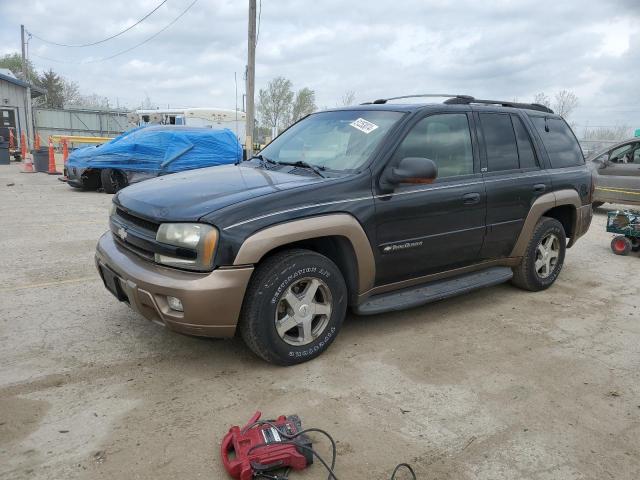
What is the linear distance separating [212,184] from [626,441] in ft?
9.58

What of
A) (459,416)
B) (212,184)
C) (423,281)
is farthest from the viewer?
(423,281)

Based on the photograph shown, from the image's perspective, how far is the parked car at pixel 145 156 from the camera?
11445mm

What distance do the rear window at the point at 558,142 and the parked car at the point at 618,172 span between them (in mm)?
5748

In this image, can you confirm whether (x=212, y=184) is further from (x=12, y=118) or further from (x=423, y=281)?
(x=12, y=118)

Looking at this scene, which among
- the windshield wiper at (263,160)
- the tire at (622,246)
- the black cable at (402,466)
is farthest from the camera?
the tire at (622,246)

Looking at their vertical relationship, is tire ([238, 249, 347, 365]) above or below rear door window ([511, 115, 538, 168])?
below

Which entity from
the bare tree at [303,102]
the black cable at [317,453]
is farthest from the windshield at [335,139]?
the bare tree at [303,102]

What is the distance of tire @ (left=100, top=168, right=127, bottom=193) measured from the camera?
1173 centimetres

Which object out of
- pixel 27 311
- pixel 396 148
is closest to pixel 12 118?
pixel 27 311

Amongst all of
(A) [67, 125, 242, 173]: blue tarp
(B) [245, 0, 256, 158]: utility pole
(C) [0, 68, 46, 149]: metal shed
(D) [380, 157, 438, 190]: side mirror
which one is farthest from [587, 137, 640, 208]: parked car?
(C) [0, 68, 46, 149]: metal shed

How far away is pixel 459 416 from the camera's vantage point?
2.94m

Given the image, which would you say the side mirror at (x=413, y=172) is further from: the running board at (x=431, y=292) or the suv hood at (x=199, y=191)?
the running board at (x=431, y=292)

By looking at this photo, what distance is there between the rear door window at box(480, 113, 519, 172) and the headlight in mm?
2665

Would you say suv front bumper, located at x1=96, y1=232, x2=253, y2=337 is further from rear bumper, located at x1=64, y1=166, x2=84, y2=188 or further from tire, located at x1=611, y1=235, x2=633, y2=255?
rear bumper, located at x1=64, y1=166, x2=84, y2=188
